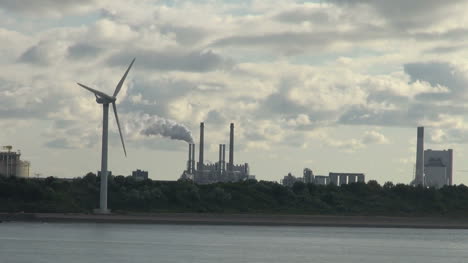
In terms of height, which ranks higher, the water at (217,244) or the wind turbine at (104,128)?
the wind turbine at (104,128)

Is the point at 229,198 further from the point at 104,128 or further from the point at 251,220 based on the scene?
the point at 104,128

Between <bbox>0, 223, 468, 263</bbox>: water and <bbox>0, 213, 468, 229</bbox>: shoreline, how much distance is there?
202 centimetres

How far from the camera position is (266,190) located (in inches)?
6639

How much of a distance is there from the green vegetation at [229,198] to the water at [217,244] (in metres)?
8.23

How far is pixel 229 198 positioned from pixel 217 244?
53.0 metres

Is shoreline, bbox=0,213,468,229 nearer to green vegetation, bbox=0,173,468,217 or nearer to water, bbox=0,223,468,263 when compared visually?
water, bbox=0,223,468,263

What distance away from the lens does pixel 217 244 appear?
109438 millimetres

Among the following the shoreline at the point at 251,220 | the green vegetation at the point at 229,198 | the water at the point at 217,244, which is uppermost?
the green vegetation at the point at 229,198

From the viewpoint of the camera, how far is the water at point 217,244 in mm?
92000

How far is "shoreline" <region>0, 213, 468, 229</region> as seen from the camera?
146 meters

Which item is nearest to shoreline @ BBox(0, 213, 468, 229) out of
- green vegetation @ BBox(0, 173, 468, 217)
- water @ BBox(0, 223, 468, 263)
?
water @ BBox(0, 223, 468, 263)

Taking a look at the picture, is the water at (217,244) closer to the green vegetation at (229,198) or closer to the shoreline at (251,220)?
the shoreline at (251,220)

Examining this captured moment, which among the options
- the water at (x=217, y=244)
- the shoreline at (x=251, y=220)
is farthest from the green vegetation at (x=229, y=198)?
the water at (x=217, y=244)

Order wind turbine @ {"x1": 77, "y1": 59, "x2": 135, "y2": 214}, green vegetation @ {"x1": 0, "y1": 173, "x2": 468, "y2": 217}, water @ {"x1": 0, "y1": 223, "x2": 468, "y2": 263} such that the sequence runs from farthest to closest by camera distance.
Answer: green vegetation @ {"x1": 0, "y1": 173, "x2": 468, "y2": 217}, wind turbine @ {"x1": 77, "y1": 59, "x2": 135, "y2": 214}, water @ {"x1": 0, "y1": 223, "x2": 468, "y2": 263}
